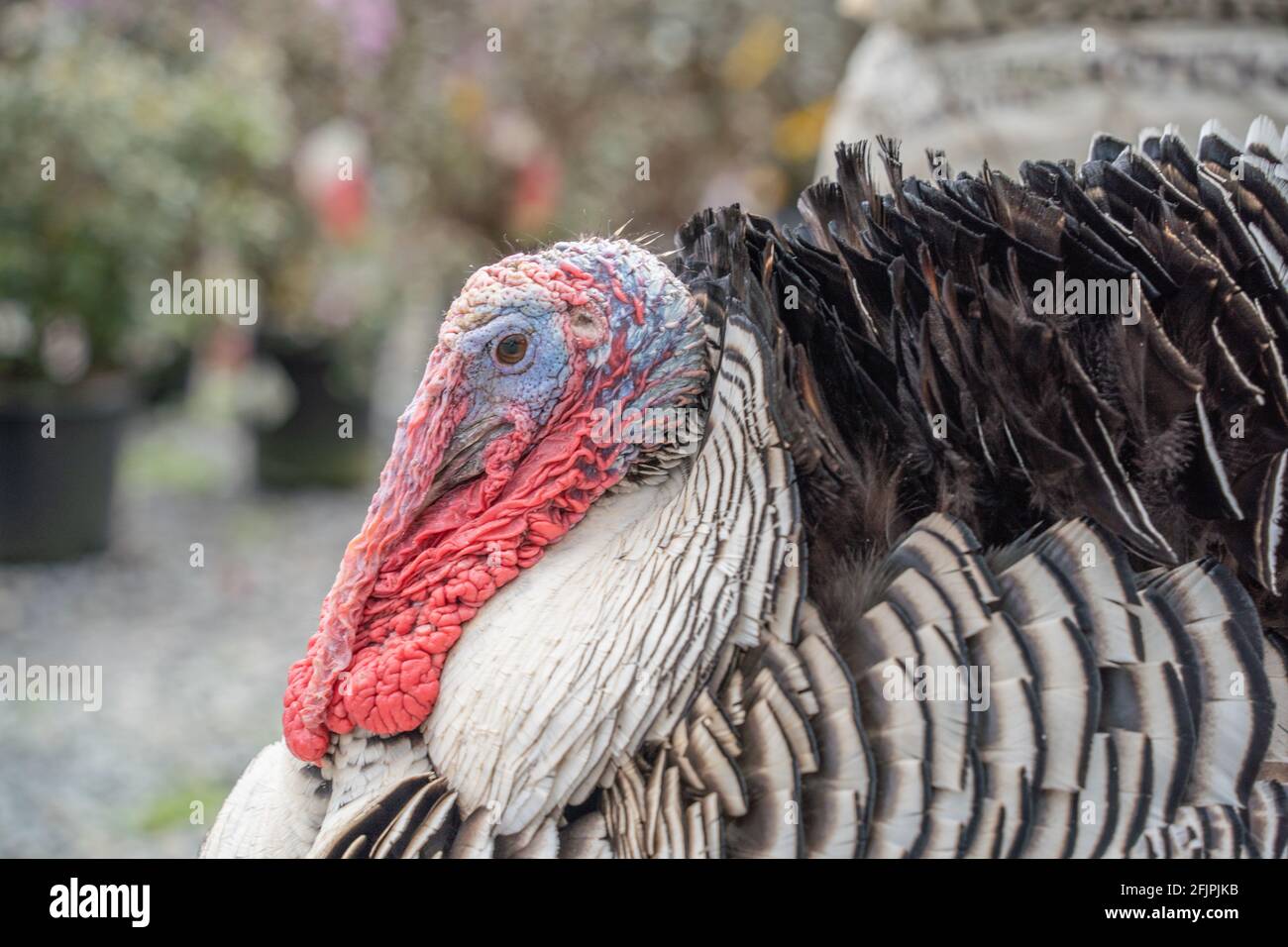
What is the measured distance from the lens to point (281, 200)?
21.8ft

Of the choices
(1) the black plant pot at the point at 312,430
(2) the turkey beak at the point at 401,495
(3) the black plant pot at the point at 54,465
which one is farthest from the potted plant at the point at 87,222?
(2) the turkey beak at the point at 401,495

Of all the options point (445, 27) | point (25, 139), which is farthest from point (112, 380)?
point (445, 27)

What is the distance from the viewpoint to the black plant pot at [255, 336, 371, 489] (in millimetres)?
6883

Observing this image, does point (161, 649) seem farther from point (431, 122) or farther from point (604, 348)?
point (604, 348)

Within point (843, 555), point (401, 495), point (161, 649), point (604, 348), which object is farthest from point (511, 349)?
point (161, 649)

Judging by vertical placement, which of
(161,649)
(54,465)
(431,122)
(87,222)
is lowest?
(161,649)

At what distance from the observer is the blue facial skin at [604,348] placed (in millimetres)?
1545

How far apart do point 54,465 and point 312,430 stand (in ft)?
5.39

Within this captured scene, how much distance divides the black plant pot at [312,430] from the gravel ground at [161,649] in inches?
5.7

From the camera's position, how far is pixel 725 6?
677 cm

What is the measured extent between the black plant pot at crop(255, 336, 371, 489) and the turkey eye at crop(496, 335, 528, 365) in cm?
543

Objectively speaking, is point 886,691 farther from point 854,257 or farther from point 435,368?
point 435,368

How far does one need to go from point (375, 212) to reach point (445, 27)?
103 centimetres

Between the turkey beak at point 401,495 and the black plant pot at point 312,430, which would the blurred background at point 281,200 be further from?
the turkey beak at point 401,495
